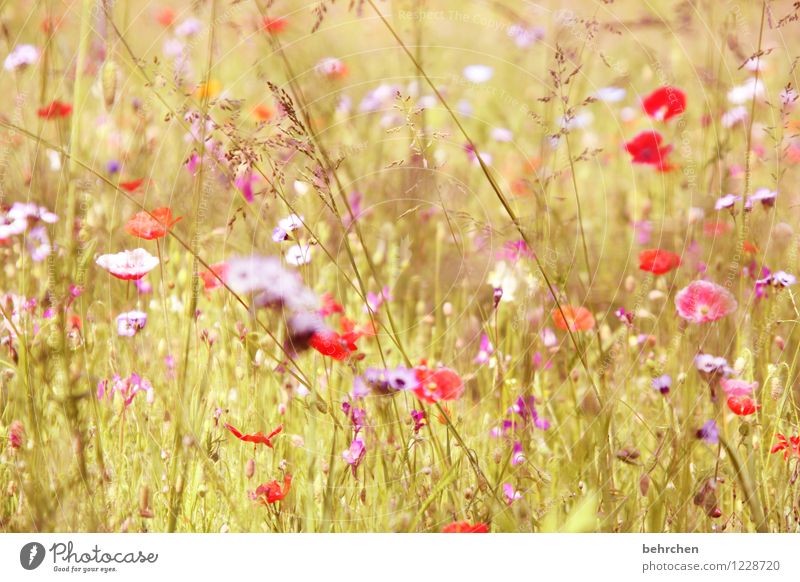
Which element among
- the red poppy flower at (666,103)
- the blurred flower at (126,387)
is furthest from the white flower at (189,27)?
the red poppy flower at (666,103)

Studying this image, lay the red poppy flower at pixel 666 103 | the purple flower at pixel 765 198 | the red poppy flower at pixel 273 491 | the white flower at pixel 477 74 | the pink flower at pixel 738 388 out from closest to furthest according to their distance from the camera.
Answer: the red poppy flower at pixel 273 491 < the pink flower at pixel 738 388 < the purple flower at pixel 765 198 < the red poppy flower at pixel 666 103 < the white flower at pixel 477 74

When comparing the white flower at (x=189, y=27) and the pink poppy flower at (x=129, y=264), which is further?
the white flower at (x=189, y=27)

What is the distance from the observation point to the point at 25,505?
66.0 inches

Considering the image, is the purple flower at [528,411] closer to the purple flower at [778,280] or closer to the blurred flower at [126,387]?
the purple flower at [778,280]

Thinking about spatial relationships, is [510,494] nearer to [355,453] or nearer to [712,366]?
[355,453]

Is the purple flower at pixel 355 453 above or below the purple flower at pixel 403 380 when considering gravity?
below

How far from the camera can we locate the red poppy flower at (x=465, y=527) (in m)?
1.62

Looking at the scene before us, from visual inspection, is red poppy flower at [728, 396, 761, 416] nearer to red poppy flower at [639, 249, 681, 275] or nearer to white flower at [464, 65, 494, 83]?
red poppy flower at [639, 249, 681, 275]

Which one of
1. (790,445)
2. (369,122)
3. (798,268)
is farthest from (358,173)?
(790,445)

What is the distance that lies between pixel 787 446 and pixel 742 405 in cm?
10

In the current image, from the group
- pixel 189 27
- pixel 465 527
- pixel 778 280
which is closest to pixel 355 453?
pixel 465 527

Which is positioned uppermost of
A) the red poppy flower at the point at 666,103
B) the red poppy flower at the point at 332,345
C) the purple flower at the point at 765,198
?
the red poppy flower at the point at 666,103

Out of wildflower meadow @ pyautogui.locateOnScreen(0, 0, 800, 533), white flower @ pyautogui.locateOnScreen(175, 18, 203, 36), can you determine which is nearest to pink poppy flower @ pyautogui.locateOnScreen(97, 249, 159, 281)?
wildflower meadow @ pyautogui.locateOnScreen(0, 0, 800, 533)

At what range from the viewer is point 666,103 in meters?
2.19
